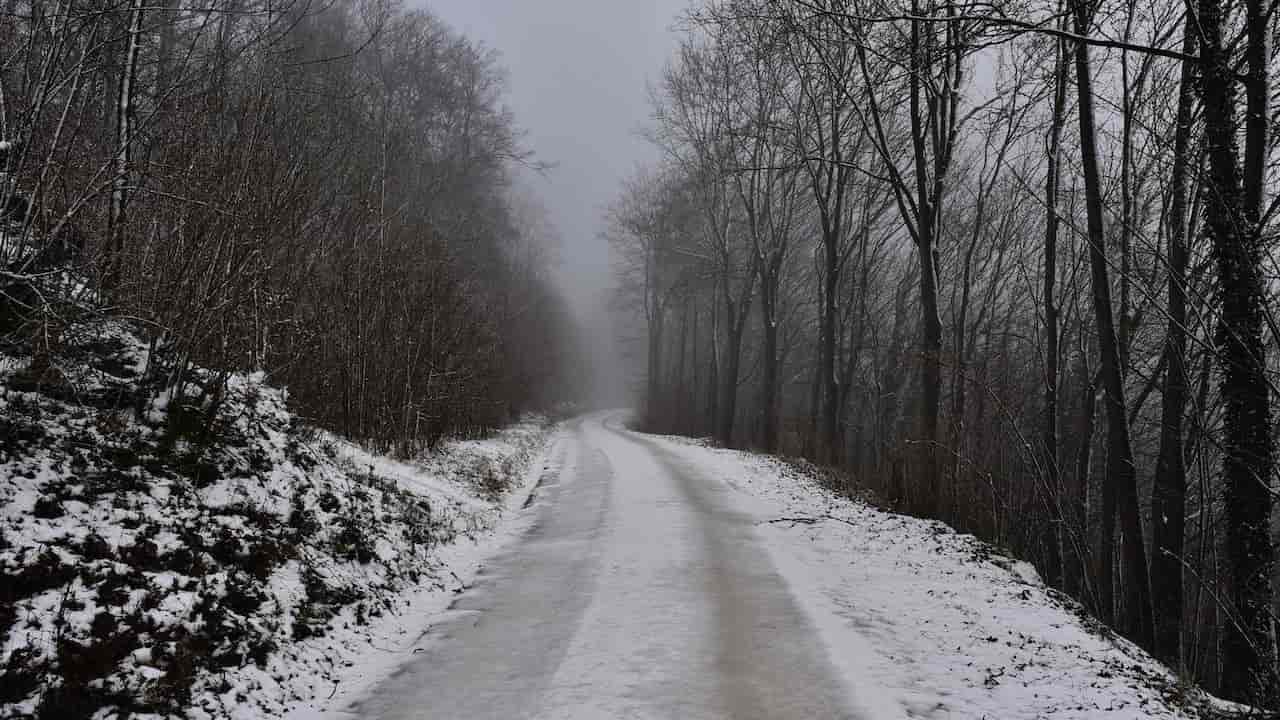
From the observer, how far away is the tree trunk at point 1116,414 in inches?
306

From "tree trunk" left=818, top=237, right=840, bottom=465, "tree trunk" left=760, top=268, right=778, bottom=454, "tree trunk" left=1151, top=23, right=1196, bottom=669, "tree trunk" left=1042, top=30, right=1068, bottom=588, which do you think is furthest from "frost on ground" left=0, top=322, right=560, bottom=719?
"tree trunk" left=760, top=268, right=778, bottom=454

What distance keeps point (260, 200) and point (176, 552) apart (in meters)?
3.65

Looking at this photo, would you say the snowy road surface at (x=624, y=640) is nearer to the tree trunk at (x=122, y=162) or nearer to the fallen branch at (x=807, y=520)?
the fallen branch at (x=807, y=520)

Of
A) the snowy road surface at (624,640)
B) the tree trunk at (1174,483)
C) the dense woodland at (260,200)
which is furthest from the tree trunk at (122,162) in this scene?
the tree trunk at (1174,483)

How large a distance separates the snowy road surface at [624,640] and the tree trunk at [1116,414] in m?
4.32

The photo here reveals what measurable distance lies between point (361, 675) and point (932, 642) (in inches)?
166

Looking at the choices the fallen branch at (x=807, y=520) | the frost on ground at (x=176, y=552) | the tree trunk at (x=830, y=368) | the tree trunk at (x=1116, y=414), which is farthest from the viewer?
the tree trunk at (x=830, y=368)

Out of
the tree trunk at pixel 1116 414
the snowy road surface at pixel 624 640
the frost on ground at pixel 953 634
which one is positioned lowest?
the snowy road surface at pixel 624 640

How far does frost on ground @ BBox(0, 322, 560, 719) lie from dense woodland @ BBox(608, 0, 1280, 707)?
5.80 m

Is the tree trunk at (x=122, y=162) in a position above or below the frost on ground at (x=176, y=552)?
above

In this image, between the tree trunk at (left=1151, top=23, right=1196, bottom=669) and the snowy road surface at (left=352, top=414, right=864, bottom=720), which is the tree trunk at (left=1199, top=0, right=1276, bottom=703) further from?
the snowy road surface at (left=352, top=414, right=864, bottom=720)

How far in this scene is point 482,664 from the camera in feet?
15.8

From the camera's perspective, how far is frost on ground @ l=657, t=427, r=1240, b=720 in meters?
4.18

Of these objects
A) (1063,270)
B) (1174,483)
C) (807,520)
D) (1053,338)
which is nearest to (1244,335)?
(1174,483)
